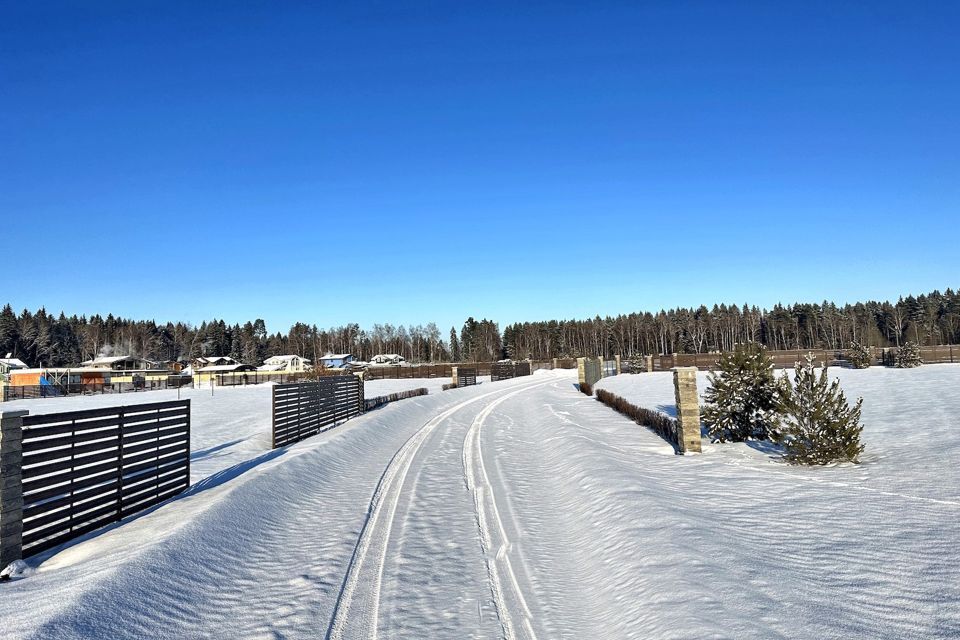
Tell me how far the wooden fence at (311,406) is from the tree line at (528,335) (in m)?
101

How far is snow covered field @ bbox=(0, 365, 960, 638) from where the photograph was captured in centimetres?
452

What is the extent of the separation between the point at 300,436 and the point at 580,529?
10.8 m

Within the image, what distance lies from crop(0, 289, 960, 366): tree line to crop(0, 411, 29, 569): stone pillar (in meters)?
115

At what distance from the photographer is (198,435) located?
1803 centimetres

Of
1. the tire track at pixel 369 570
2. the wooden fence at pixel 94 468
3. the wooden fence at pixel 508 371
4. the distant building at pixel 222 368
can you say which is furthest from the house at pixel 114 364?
the tire track at pixel 369 570

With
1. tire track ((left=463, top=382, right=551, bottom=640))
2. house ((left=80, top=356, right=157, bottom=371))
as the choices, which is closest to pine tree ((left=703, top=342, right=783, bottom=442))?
tire track ((left=463, top=382, right=551, bottom=640))

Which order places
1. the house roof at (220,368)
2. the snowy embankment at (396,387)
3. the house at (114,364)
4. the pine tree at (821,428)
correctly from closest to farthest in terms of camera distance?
the pine tree at (821,428) → the snowy embankment at (396,387) → the house at (114,364) → the house roof at (220,368)

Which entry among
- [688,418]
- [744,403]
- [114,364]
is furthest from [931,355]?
[114,364]

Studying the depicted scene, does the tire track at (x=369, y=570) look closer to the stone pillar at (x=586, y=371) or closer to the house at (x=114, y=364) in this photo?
the stone pillar at (x=586, y=371)

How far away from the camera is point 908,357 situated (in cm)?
4269

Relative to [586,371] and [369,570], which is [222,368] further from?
[369,570]

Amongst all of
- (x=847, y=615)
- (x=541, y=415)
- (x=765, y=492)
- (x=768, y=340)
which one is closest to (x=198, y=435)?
(x=541, y=415)

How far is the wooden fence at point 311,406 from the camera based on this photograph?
15.0 m

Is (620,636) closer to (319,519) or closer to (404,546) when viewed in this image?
(404,546)
